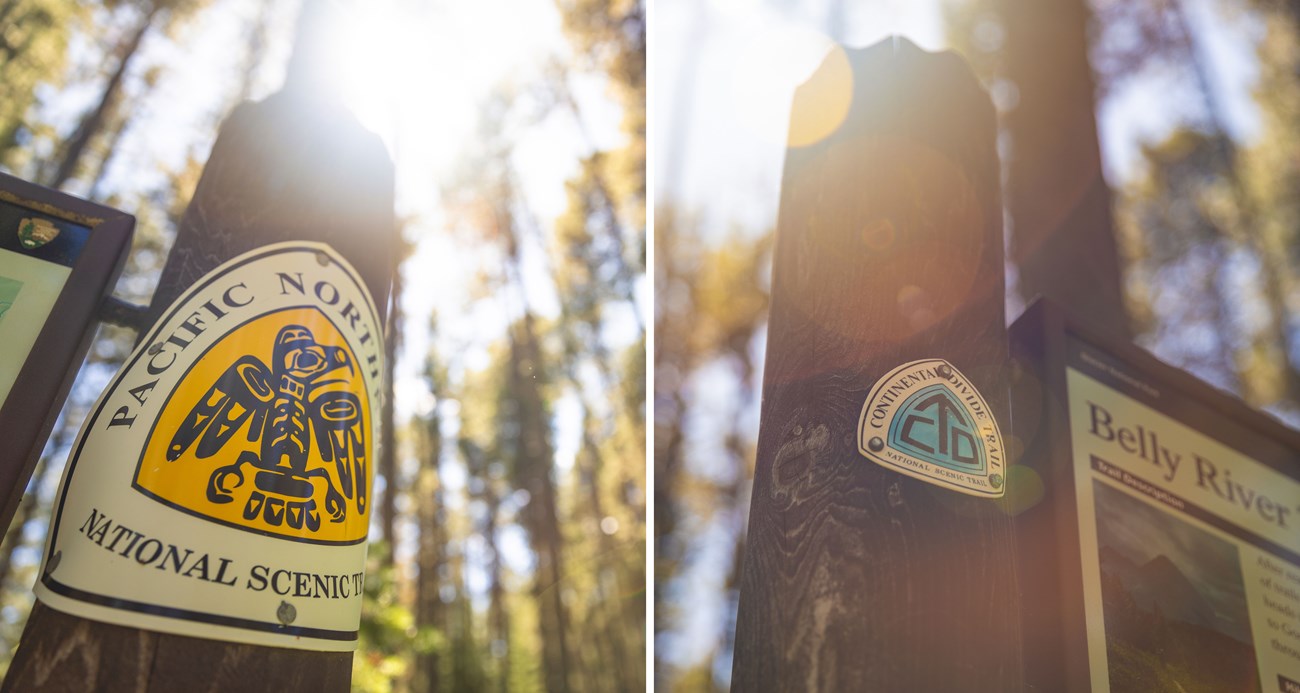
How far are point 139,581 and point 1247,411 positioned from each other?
2.53m

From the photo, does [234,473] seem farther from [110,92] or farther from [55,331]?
[110,92]

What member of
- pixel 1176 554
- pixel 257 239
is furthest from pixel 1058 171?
pixel 257 239

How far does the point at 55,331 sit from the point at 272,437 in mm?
512

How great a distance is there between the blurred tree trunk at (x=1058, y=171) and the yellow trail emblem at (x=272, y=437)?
2926mm

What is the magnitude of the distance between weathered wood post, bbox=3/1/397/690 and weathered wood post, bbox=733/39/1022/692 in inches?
32.9

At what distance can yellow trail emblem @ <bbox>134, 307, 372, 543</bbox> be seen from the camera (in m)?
1.39

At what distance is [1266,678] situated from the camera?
5.86 ft

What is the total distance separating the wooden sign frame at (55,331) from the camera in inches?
56.8

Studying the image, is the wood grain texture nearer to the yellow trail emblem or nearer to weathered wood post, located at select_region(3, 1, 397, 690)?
weathered wood post, located at select_region(3, 1, 397, 690)

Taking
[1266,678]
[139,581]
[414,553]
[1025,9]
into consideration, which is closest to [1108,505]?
[1266,678]

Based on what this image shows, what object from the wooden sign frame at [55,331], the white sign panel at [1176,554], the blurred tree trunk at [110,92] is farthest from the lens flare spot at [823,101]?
the blurred tree trunk at [110,92]

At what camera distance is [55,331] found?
60.9 inches

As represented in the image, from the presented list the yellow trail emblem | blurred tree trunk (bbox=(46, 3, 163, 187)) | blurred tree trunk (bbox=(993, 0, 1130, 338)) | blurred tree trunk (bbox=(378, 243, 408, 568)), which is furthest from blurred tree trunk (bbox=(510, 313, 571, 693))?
the yellow trail emblem

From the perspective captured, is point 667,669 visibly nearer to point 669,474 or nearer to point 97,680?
point 669,474
